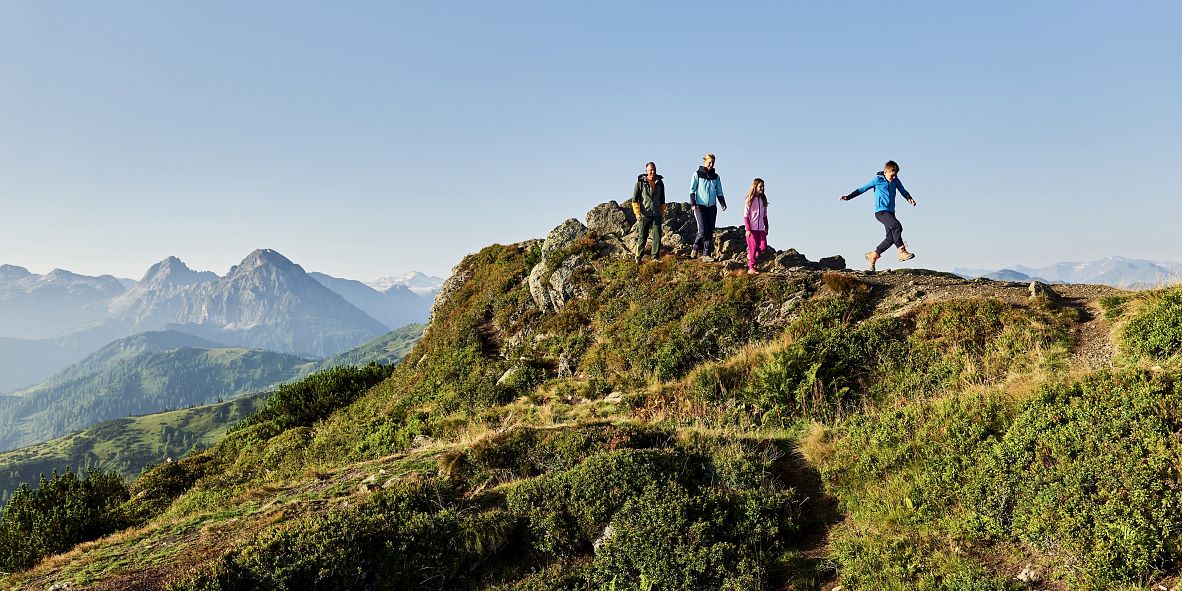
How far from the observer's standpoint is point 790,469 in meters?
10.4

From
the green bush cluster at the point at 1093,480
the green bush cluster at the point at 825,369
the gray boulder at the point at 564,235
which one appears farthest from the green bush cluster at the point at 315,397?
the green bush cluster at the point at 1093,480

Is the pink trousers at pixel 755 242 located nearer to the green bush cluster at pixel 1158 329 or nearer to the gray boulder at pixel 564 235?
the green bush cluster at pixel 1158 329

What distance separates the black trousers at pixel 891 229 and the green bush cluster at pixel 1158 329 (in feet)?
21.8

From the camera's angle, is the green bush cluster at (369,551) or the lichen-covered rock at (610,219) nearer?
the green bush cluster at (369,551)

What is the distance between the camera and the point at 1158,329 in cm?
1024

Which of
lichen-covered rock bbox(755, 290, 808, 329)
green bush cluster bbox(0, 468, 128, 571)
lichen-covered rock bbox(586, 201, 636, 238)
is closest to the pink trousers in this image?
lichen-covered rock bbox(755, 290, 808, 329)

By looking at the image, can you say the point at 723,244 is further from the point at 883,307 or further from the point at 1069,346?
the point at 1069,346

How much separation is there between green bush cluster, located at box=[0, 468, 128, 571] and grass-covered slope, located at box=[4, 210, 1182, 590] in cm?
88

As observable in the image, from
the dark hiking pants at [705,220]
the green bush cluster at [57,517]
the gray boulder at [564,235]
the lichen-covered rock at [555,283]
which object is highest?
the gray boulder at [564,235]

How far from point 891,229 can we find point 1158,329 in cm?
771

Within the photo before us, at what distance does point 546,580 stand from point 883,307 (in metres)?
12.5

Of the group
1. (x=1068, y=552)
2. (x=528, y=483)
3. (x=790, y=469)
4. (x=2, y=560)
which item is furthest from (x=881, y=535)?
(x=2, y=560)

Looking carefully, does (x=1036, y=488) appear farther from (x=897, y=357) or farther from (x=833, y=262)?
(x=833, y=262)

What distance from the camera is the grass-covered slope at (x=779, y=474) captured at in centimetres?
684
